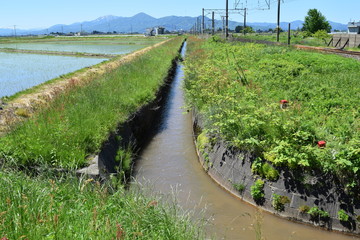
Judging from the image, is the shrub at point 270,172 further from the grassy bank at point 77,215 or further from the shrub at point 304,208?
the grassy bank at point 77,215

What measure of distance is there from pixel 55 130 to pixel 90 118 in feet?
4.23

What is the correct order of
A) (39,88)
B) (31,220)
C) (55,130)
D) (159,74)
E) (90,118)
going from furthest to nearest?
(159,74), (39,88), (90,118), (55,130), (31,220)

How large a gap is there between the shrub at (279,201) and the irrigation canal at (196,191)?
0.21 meters

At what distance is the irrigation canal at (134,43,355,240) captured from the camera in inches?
271

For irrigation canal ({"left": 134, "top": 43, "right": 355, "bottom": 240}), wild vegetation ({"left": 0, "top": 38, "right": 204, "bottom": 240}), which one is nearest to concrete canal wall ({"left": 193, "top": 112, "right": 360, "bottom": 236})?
irrigation canal ({"left": 134, "top": 43, "right": 355, "bottom": 240})

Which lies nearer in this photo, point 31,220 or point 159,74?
point 31,220

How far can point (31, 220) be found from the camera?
4.06m

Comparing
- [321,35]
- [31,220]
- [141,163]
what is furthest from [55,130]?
[321,35]

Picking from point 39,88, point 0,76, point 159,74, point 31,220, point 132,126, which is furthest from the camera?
point 0,76

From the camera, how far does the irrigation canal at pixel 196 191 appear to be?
687 cm

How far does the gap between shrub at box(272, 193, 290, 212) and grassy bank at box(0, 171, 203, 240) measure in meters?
2.81

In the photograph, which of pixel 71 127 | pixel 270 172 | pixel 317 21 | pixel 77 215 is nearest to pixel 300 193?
pixel 270 172

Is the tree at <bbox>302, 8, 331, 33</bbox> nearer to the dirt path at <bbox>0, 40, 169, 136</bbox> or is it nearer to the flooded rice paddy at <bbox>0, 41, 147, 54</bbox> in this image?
the flooded rice paddy at <bbox>0, 41, 147, 54</bbox>

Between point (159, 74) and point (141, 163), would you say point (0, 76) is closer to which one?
point (159, 74)
